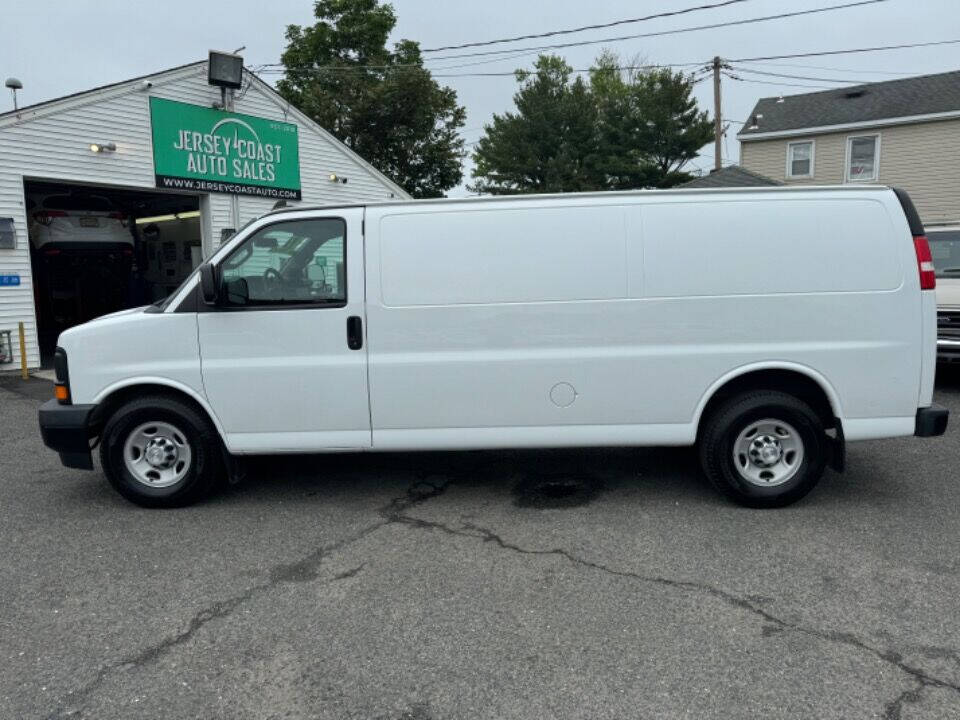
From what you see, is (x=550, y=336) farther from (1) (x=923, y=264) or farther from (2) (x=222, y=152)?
(2) (x=222, y=152)

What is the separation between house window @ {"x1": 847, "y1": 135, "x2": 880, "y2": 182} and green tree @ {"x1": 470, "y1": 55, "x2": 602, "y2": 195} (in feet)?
52.5

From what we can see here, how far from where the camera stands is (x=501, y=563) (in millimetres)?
4008

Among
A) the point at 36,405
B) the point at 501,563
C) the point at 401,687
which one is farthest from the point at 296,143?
the point at 401,687

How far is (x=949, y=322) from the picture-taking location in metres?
8.60

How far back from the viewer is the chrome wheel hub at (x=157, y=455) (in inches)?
194

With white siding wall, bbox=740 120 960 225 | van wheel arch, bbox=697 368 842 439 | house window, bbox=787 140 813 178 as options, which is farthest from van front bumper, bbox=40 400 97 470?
house window, bbox=787 140 813 178

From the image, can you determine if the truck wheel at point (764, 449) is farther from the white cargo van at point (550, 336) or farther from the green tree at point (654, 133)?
the green tree at point (654, 133)

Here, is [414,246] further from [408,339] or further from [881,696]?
[881,696]

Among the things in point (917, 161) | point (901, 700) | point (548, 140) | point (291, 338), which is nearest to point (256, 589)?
point (291, 338)

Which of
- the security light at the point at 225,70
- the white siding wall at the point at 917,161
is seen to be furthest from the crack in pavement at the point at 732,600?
the white siding wall at the point at 917,161

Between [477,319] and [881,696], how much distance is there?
115 inches

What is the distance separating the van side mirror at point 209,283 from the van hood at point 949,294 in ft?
26.8

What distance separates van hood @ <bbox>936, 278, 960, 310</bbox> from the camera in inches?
337

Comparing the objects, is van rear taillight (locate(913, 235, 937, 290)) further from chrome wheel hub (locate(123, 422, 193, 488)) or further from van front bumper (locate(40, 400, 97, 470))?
van front bumper (locate(40, 400, 97, 470))
